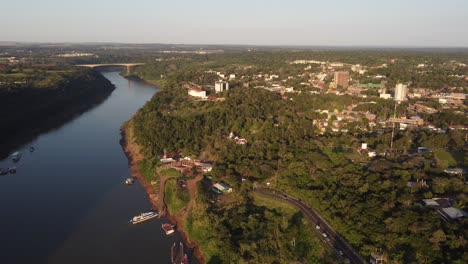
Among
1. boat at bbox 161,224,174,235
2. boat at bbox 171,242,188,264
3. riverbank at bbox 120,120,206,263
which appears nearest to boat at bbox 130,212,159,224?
riverbank at bbox 120,120,206,263

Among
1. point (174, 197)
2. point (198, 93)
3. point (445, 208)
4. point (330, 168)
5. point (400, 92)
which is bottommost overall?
point (174, 197)

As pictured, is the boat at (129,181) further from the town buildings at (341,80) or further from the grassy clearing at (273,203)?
the town buildings at (341,80)

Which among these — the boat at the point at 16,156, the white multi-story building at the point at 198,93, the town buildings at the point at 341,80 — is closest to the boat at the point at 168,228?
the boat at the point at 16,156

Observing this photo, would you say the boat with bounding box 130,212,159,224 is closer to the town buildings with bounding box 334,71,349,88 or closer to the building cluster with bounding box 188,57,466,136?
the building cluster with bounding box 188,57,466,136

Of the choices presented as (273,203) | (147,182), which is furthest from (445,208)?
(147,182)

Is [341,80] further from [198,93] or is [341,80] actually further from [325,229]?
[325,229]

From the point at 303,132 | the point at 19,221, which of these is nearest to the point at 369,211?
the point at 303,132
